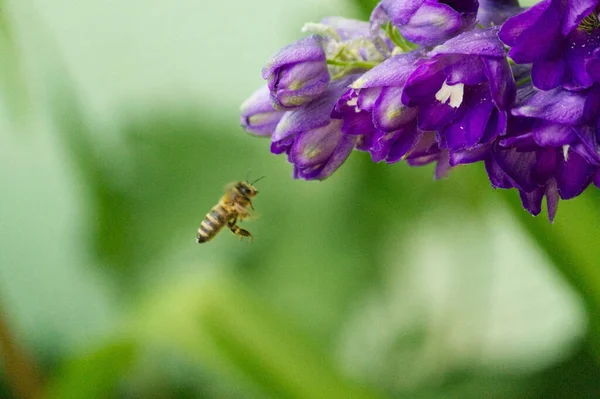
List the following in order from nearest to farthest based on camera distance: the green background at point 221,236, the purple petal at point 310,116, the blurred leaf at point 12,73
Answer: the purple petal at point 310,116 → the blurred leaf at point 12,73 → the green background at point 221,236

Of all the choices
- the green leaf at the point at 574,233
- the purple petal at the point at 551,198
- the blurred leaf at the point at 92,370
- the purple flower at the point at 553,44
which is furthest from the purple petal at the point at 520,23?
the blurred leaf at the point at 92,370

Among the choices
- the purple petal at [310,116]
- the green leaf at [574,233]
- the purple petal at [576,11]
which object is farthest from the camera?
the green leaf at [574,233]

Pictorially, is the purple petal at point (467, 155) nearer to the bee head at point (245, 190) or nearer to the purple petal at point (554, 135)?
the purple petal at point (554, 135)

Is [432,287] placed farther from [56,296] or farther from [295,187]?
[56,296]

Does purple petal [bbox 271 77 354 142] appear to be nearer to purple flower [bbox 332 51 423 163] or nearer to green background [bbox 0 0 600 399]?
purple flower [bbox 332 51 423 163]

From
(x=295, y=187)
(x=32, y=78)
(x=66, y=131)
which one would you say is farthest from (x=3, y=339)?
(x=295, y=187)

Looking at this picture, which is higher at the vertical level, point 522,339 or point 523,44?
point 523,44

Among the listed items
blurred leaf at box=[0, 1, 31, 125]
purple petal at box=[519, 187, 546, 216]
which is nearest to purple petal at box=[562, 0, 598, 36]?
purple petal at box=[519, 187, 546, 216]

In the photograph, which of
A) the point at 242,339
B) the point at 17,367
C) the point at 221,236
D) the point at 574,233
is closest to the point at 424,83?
the point at 574,233
